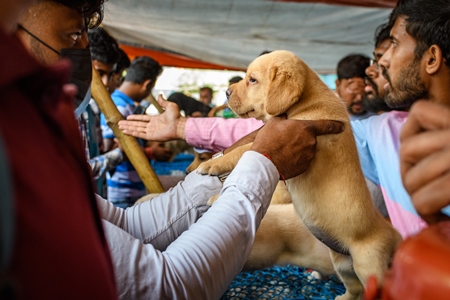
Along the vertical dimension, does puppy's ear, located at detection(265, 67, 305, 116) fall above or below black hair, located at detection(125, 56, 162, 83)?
below

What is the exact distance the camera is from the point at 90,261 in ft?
1.51

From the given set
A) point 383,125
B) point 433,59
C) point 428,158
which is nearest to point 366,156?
point 383,125

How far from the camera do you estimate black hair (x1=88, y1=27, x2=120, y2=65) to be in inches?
116

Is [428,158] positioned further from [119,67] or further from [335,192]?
[119,67]

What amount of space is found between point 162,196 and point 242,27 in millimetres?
4173

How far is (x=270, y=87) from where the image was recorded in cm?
156

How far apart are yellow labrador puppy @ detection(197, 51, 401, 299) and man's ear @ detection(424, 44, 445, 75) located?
0.36 meters

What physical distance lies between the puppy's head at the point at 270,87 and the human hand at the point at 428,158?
939 millimetres

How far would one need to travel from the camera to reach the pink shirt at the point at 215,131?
6.73 feet

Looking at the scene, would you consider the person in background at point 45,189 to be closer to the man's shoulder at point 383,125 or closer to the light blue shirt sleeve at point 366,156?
the man's shoulder at point 383,125

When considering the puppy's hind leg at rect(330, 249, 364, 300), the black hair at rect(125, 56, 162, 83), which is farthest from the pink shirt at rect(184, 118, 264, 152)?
the black hair at rect(125, 56, 162, 83)

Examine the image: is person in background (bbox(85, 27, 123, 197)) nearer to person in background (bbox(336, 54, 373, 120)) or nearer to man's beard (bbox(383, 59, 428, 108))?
man's beard (bbox(383, 59, 428, 108))

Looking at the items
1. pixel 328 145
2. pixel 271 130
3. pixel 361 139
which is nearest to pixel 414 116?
pixel 271 130

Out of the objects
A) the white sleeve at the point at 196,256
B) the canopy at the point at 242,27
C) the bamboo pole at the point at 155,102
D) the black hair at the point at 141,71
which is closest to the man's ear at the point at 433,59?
the white sleeve at the point at 196,256
